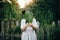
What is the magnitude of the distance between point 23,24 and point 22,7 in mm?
166

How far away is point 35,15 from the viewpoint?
9.31 feet

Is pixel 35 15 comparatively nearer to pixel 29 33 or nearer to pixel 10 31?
pixel 29 33

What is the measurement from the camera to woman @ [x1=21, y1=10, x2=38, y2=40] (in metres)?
2.83

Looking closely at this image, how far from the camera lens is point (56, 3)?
2842mm

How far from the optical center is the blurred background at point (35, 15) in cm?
283

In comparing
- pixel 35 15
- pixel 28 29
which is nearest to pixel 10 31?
pixel 28 29

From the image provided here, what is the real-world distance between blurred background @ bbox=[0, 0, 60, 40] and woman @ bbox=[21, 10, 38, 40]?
0.13 ft

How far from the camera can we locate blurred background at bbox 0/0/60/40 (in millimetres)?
2828

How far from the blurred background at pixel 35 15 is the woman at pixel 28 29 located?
0.04 metres

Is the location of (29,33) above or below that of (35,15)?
below

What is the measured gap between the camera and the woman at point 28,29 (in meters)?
2.83

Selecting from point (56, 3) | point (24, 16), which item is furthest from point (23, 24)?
point (56, 3)

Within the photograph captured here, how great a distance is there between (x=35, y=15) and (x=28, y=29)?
152mm

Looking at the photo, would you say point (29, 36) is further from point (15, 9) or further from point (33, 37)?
point (15, 9)
